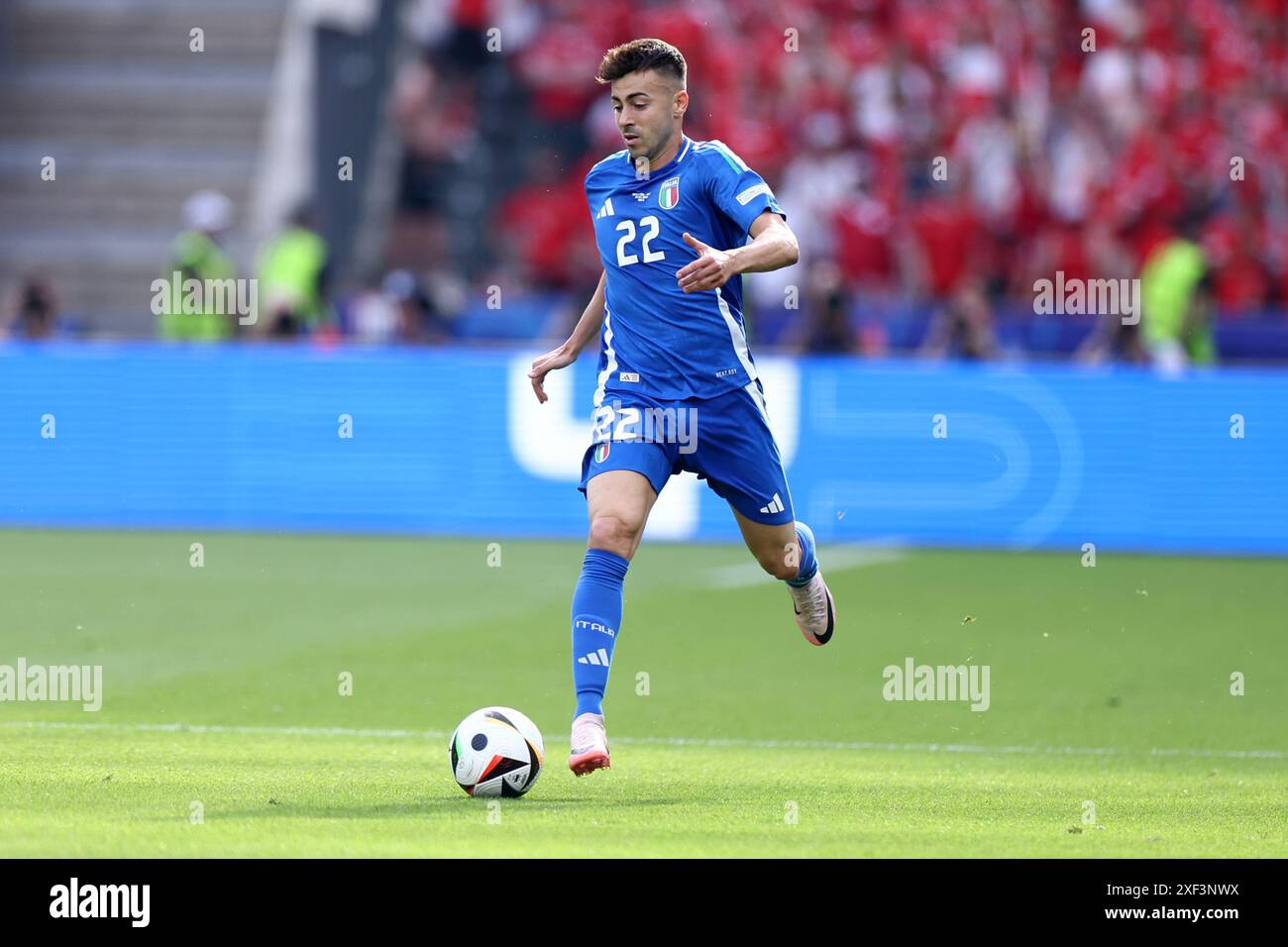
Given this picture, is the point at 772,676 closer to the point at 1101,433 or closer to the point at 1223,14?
the point at 1101,433

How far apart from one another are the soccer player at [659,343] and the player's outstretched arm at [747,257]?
21 millimetres

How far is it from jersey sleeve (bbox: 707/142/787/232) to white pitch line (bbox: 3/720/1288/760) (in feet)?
7.08

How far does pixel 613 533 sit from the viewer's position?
7.35 meters

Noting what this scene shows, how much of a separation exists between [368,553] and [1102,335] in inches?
259

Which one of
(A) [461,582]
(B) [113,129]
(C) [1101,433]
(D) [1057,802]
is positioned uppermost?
(B) [113,129]

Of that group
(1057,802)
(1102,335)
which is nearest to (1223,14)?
(1102,335)

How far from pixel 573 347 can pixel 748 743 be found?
5.67 ft

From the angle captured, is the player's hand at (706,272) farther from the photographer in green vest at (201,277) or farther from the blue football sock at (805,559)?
the photographer in green vest at (201,277)

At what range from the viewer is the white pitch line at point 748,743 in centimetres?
839

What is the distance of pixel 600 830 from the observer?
20.7 ft

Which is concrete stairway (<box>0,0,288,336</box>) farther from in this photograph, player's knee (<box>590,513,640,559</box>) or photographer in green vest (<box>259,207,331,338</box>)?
player's knee (<box>590,513,640,559</box>)

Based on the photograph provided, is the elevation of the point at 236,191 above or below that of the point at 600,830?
Answer: above

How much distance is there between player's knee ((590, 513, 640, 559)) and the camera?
735 cm

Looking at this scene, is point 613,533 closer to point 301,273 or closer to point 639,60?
point 639,60
